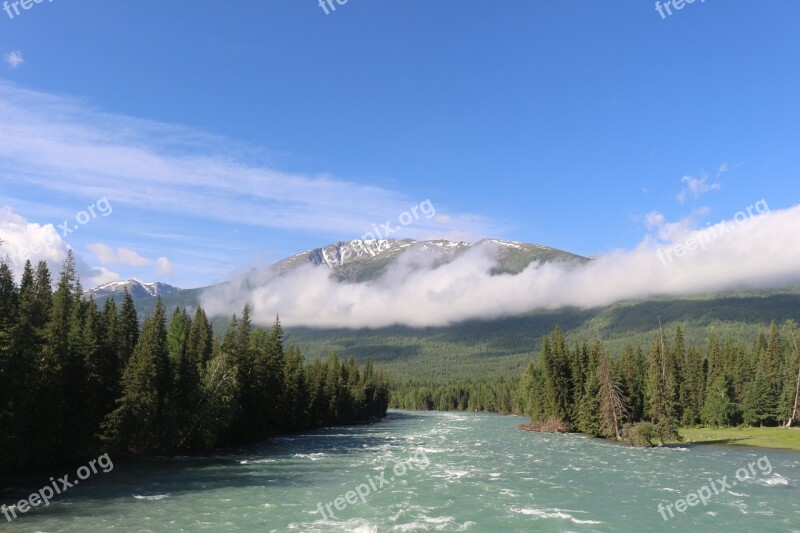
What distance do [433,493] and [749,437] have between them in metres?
80.7

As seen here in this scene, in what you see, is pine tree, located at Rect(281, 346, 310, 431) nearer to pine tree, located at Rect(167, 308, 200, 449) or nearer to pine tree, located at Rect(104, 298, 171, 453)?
pine tree, located at Rect(167, 308, 200, 449)

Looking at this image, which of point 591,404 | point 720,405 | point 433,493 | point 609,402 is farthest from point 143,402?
point 720,405

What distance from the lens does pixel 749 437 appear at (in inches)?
3932

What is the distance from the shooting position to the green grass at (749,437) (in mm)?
90562

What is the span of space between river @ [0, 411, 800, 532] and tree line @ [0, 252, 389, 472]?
14.7 feet

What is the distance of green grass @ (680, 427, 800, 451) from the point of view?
9056 centimetres

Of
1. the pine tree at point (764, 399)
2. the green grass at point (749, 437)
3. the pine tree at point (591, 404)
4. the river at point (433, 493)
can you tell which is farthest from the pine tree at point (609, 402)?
the pine tree at point (764, 399)

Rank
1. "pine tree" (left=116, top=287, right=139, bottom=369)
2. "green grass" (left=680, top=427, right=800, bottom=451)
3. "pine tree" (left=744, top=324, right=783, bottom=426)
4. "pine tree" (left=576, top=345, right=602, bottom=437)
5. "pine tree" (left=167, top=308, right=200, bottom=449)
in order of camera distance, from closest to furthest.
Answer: "pine tree" (left=116, top=287, right=139, bottom=369)
"pine tree" (left=167, top=308, right=200, bottom=449)
"green grass" (left=680, top=427, right=800, bottom=451)
"pine tree" (left=576, top=345, right=602, bottom=437)
"pine tree" (left=744, top=324, right=783, bottom=426)

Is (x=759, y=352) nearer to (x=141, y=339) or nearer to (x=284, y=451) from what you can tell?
(x=284, y=451)

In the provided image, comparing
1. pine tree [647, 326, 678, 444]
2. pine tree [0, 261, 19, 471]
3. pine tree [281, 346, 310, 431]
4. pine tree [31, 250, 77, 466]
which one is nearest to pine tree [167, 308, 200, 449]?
pine tree [31, 250, 77, 466]

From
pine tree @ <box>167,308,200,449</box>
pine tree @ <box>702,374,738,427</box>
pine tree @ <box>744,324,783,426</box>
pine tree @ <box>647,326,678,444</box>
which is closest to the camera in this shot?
pine tree @ <box>167,308,200,449</box>

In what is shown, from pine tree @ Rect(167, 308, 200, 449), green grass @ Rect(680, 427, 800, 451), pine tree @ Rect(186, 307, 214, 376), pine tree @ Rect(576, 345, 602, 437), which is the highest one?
pine tree @ Rect(186, 307, 214, 376)

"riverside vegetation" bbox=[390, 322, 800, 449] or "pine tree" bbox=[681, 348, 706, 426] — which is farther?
"pine tree" bbox=[681, 348, 706, 426]

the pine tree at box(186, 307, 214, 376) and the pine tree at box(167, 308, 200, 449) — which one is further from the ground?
the pine tree at box(186, 307, 214, 376)
